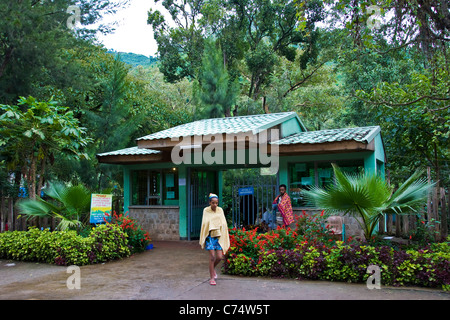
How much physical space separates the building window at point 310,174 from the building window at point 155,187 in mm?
→ 3840

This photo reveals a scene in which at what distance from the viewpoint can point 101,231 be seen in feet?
28.1

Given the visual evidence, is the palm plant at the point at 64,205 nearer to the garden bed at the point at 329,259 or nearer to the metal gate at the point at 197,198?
the metal gate at the point at 197,198

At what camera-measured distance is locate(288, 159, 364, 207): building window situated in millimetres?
9945

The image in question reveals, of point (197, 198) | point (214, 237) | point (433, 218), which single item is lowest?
point (214, 237)

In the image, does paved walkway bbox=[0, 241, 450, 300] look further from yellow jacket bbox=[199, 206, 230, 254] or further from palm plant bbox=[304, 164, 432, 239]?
palm plant bbox=[304, 164, 432, 239]

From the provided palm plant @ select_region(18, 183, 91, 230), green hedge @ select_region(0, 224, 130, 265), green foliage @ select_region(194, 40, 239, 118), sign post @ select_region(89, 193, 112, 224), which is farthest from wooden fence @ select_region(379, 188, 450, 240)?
green foliage @ select_region(194, 40, 239, 118)

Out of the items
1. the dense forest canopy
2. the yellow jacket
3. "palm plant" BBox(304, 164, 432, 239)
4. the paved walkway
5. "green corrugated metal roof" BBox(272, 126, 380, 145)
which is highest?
the dense forest canopy

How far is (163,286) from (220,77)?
15.2 metres

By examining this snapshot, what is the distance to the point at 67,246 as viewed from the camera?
8.26 meters

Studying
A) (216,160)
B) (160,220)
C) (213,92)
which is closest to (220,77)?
(213,92)

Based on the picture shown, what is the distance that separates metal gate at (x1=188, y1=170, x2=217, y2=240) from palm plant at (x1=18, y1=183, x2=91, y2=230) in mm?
3161

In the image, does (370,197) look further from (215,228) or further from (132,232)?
(132,232)

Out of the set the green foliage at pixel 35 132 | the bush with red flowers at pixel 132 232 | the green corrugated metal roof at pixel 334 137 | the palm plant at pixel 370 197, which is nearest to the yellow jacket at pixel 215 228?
the palm plant at pixel 370 197

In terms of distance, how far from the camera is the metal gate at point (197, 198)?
38.8ft
